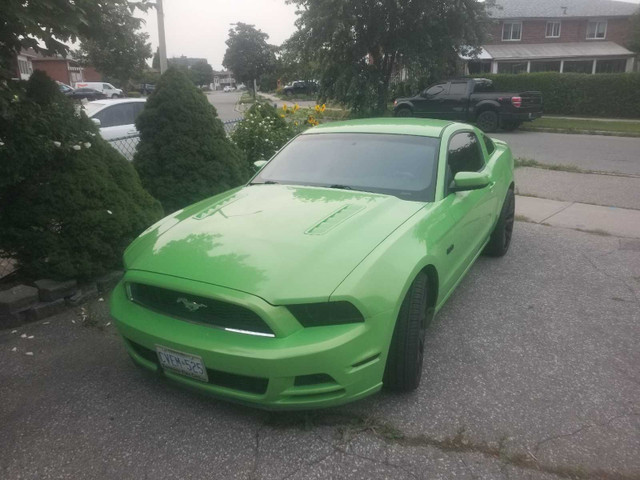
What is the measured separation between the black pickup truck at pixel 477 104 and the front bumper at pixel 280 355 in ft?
52.5

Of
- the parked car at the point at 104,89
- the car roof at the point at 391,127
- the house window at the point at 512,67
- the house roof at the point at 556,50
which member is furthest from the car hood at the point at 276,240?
the parked car at the point at 104,89

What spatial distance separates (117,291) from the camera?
301 cm

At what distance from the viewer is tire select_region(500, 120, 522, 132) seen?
17.0 metres

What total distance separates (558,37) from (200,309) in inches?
1634

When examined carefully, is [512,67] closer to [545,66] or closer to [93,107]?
[545,66]

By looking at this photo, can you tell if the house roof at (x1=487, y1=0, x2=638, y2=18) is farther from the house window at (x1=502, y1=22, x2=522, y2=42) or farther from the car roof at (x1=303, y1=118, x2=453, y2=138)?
the car roof at (x1=303, y1=118, x2=453, y2=138)

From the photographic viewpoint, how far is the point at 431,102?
17938mm

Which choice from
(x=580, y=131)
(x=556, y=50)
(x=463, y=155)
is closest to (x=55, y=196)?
(x=463, y=155)

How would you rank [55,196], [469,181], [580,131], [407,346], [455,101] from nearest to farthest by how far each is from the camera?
[407,346]
[469,181]
[55,196]
[580,131]
[455,101]

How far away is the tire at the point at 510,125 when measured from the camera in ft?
55.8

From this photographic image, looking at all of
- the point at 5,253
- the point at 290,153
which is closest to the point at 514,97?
the point at 290,153

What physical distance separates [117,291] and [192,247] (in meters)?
0.58

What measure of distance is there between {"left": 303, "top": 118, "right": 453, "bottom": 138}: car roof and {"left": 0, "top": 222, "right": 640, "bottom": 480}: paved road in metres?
A: 1.47

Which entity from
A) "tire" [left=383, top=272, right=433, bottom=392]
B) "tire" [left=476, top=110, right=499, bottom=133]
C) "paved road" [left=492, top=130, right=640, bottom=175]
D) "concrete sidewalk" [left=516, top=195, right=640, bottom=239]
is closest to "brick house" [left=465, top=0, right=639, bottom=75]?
"tire" [left=476, top=110, right=499, bottom=133]
